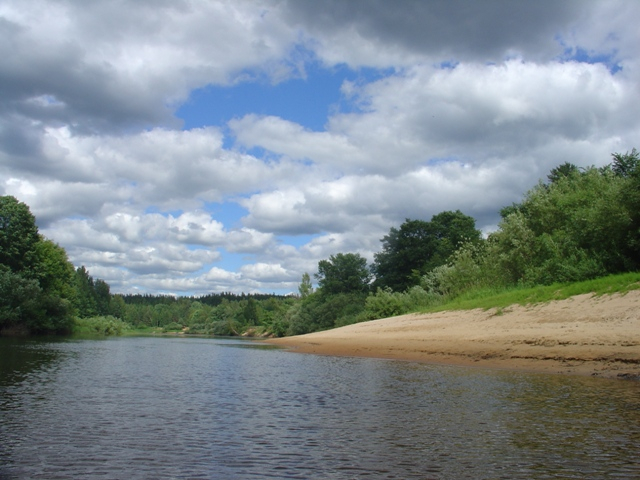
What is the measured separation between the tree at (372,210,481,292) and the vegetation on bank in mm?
180

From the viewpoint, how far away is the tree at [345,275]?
102 m

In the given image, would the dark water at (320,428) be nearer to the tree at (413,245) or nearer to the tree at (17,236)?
the tree at (17,236)

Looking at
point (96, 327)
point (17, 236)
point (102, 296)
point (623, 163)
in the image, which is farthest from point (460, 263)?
point (102, 296)

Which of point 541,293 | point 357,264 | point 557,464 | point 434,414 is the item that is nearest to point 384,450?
point 557,464

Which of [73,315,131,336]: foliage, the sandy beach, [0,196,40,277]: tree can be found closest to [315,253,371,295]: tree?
[73,315,131,336]: foliage

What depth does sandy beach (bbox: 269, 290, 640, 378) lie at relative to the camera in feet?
59.4

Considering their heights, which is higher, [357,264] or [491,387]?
[357,264]

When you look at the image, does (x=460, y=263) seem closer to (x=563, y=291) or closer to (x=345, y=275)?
(x=563, y=291)

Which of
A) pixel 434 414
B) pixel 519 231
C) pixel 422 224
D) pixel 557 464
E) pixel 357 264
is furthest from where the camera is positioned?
pixel 357 264

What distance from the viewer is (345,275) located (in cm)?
10394

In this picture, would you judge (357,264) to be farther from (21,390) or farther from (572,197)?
(21,390)

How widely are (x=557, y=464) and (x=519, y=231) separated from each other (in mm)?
41833

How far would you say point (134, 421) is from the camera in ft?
34.9

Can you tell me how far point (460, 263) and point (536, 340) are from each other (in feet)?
114
